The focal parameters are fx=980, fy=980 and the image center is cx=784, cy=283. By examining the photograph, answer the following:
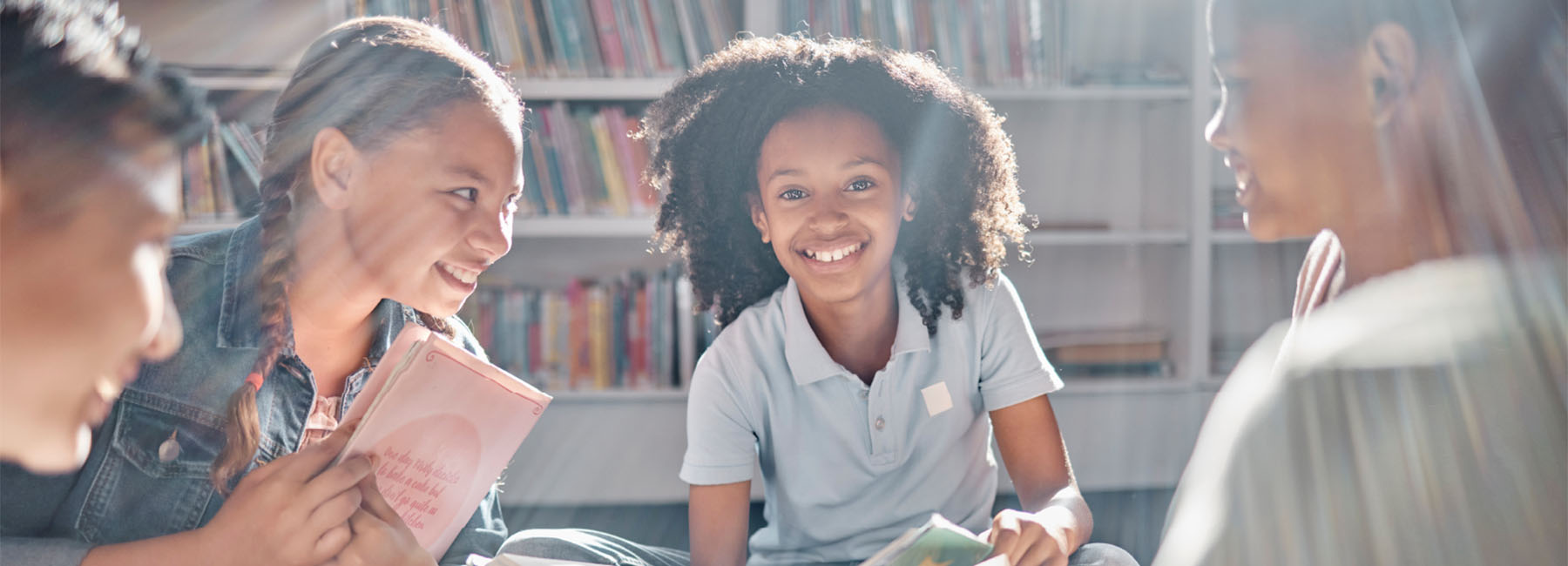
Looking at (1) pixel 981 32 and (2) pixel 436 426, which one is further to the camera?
(1) pixel 981 32

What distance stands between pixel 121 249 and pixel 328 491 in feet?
1.02

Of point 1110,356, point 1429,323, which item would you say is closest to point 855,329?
point 1429,323

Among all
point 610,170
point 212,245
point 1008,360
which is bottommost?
point 1008,360

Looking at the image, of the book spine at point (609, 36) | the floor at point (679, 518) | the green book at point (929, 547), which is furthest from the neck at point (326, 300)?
the book spine at point (609, 36)

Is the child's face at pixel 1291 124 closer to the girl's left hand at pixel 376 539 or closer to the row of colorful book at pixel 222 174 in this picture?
the girl's left hand at pixel 376 539

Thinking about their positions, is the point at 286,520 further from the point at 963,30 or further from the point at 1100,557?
the point at 963,30

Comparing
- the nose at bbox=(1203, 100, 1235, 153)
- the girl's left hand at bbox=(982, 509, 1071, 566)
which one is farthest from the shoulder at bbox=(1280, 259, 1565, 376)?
the girl's left hand at bbox=(982, 509, 1071, 566)

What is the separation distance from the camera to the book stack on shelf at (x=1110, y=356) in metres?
2.55

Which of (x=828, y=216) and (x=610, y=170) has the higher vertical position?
(x=610, y=170)

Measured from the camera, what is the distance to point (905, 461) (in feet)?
4.20

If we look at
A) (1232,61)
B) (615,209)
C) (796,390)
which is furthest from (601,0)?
(1232,61)

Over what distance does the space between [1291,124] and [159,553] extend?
1010mm

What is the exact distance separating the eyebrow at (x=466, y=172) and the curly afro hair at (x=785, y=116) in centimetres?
45

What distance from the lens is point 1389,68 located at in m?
0.69
